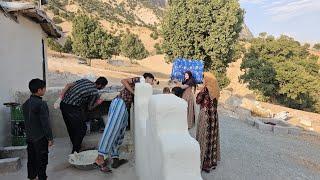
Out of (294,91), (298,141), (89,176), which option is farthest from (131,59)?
(89,176)

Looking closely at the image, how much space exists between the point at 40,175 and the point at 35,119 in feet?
2.77

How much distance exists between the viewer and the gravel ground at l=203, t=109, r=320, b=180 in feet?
21.4

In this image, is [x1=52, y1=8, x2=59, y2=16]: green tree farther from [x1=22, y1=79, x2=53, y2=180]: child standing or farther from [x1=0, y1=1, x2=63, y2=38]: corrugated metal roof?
[x1=22, y1=79, x2=53, y2=180]: child standing

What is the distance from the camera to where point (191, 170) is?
266 centimetres

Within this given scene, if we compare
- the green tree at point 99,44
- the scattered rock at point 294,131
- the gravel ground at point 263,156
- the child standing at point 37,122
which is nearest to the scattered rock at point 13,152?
the child standing at point 37,122

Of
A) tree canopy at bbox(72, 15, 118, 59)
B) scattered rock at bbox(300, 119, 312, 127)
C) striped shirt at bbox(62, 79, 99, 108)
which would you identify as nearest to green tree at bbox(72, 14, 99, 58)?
tree canopy at bbox(72, 15, 118, 59)

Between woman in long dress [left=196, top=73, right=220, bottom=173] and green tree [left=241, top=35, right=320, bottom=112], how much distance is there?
56.4 feet

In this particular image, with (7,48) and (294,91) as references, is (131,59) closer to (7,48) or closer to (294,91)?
(294,91)

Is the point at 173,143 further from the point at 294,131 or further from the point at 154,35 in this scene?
the point at 154,35

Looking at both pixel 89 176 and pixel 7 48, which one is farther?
pixel 7 48

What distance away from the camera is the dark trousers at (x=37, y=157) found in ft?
16.0

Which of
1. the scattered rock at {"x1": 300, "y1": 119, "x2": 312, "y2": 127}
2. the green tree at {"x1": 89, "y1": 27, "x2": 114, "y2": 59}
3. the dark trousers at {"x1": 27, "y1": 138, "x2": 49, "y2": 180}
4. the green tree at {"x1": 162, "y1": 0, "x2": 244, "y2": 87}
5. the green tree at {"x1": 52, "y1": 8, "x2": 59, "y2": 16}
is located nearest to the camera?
the dark trousers at {"x1": 27, "y1": 138, "x2": 49, "y2": 180}

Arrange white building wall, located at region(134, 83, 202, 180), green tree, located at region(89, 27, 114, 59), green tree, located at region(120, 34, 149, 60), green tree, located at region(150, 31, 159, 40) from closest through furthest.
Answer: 1. white building wall, located at region(134, 83, 202, 180)
2. green tree, located at region(89, 27, 114, 59)
3. green tree, located at region(120, 34, 149, 60)
4. green tree, located at region(150, 31, 159, 40)

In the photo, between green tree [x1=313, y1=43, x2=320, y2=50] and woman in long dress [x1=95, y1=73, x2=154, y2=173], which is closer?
woman in long dress [x1=95, y1=73, x2=154, y2=173]
